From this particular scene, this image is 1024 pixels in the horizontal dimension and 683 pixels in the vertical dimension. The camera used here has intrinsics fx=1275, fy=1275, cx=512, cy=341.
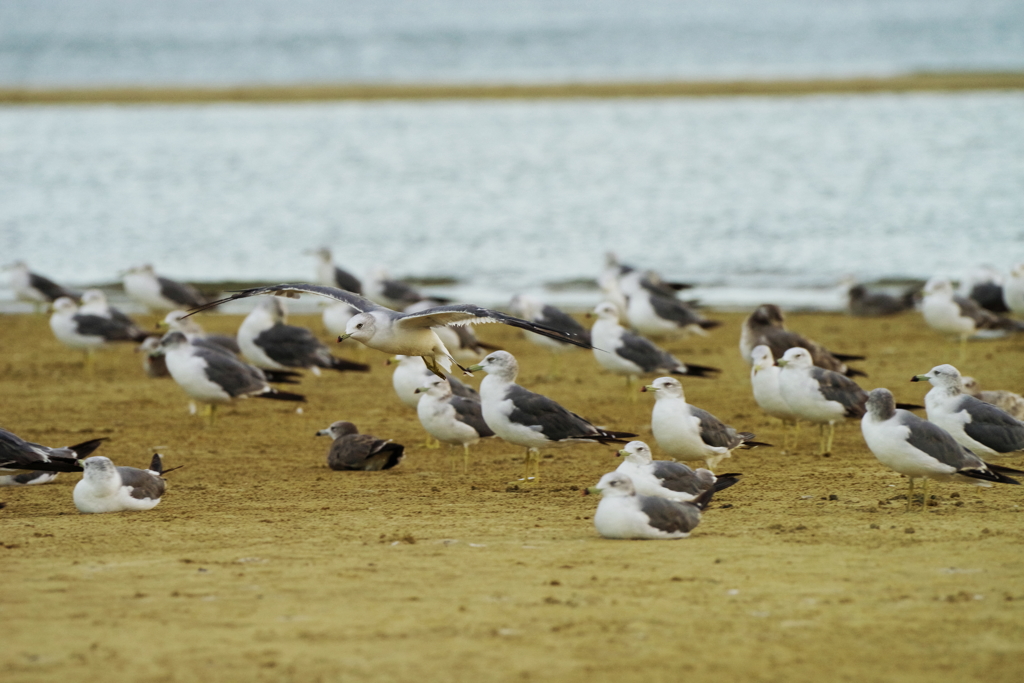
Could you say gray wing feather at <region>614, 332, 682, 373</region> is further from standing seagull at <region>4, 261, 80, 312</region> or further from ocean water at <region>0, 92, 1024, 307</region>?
standing seagull at <region>4, 261, 80, 312</region>

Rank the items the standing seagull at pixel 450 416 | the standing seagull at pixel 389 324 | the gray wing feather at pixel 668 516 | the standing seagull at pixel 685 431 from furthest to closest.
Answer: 1. the standing seagull at pixel 450 416
2. the standing seagull at pixel 389 324
3. the standing seagull at pixel 685 431
4. the gray wing feather at pixel 668 516

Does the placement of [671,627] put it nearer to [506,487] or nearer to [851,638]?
[851,638]

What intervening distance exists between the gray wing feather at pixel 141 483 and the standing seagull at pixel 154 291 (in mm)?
8380

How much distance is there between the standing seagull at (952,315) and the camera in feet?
45.2

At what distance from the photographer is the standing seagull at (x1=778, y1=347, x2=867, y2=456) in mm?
9484

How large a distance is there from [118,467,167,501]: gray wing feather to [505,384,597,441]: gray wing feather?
93.6 inches

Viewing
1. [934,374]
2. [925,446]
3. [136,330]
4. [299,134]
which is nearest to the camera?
[925,446]

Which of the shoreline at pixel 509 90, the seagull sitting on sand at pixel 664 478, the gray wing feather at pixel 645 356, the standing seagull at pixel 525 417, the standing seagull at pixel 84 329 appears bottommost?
the seagull sitting on sand at pixel 664 478

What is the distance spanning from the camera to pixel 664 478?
7.49m

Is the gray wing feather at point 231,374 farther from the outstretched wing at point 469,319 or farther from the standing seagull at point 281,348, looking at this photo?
the outstretched wing at point 469,319

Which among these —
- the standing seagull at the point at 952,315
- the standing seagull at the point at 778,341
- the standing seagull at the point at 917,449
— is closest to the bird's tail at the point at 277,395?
the standing seagull at the point at 778,341

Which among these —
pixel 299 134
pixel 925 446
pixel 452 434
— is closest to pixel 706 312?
pixel 452 434

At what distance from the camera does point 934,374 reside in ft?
27.7

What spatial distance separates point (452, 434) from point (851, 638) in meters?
4.54
